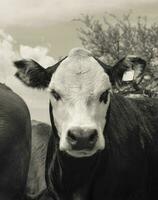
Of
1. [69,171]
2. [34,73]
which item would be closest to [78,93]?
[34,73]

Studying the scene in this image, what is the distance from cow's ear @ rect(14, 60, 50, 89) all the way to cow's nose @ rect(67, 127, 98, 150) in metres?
1.48

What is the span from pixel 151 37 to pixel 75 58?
19941 mm

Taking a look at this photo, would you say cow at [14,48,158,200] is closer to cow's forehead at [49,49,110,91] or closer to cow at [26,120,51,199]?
cow's forehead at [49,49,110,91]

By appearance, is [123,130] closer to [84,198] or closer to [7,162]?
[84,198]

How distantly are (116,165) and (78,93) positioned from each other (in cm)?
137

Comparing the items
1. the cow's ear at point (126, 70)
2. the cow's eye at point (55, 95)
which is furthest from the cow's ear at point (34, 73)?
the cow's ear at point (126, 70)

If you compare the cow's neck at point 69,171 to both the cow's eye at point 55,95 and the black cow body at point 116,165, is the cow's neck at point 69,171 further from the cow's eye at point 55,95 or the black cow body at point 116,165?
the cow's eye at point 55,95

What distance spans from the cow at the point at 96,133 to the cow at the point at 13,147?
0.54 meters

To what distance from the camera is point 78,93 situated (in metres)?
8.38

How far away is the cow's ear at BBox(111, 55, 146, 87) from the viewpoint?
9.03 metres

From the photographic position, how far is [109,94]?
8766 mm

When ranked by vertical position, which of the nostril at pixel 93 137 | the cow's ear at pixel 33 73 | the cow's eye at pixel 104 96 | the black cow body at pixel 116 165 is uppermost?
the cow's ear at pixel 33 73

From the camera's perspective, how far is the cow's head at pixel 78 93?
7.88m

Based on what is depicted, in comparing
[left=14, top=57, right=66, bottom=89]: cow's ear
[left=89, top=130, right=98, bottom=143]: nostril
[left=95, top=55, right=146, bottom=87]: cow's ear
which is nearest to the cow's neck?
[left=14, top=57, right=66, bottom=89]: cow's ear
